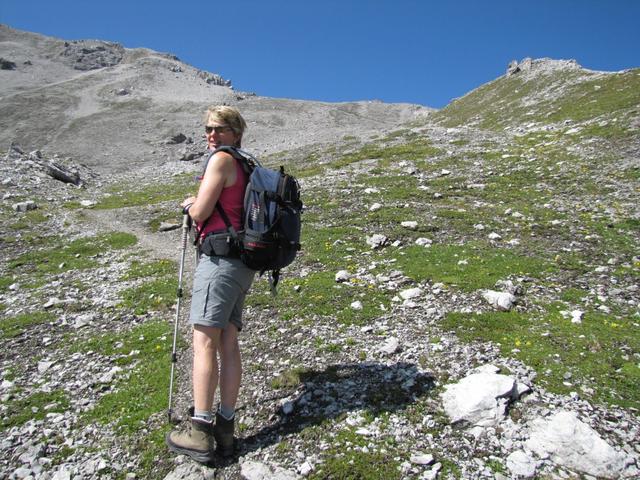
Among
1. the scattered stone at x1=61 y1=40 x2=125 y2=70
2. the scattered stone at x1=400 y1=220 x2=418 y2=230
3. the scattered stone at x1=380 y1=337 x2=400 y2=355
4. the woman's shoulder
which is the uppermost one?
the scattered stone at x1=61 y1=40 x2=125 y2=70

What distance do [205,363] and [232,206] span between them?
7.03ft

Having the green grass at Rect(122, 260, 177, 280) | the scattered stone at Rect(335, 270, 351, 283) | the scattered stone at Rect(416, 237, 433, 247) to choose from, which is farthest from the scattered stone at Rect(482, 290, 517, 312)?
the green grass at Rect(122, 260, 177, 280)

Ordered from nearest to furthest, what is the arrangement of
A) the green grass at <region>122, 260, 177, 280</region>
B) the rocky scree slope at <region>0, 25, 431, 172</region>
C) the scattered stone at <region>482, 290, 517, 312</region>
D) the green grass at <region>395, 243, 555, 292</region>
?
the scattered stone at <region>482, 290, 517, 312</region> < the green grass at <region>395, 243, 555, 292</region> < the green grass at <region>122, 260, 177, 280</region> < the rocky scree slope at <region>0, 25, 431, 172</region>

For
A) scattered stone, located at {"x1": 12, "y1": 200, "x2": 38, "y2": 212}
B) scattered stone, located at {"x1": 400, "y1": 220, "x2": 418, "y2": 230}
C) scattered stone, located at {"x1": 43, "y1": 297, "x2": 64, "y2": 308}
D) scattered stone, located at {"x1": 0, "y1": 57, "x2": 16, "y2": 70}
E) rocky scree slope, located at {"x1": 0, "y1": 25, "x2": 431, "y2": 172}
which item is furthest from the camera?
scattered stone, located at {"x1": 0, "y1": 57, "x2": 16, "y2": 70}

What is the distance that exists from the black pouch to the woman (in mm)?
41

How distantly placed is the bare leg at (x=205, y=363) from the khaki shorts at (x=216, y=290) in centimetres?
16

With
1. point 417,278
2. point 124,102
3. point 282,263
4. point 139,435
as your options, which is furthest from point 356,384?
point 124,102

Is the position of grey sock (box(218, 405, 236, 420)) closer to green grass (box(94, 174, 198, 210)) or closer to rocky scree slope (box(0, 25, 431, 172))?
green grass (box(94, 174, 198, 210))

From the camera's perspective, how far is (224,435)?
5.93m

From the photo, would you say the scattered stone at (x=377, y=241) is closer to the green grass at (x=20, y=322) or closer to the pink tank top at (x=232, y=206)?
the pink tank top at (x=232, y=206)

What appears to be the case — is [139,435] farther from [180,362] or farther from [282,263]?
[282,263]

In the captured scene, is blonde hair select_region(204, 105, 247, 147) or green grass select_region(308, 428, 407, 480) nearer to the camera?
green grass select_region(308, 428, 407, 480)

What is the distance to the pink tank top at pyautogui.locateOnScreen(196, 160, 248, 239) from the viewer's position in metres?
5.63

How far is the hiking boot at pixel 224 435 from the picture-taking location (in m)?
5.89
